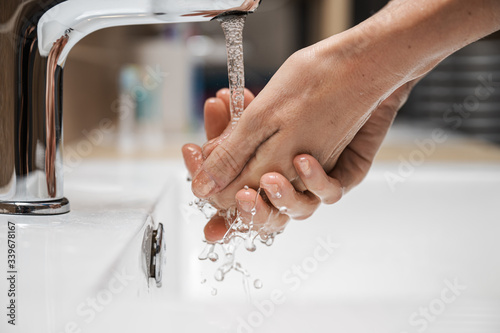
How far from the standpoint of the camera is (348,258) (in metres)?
0.76

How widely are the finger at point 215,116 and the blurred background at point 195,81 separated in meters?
0.05

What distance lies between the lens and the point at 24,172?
1.31 feet

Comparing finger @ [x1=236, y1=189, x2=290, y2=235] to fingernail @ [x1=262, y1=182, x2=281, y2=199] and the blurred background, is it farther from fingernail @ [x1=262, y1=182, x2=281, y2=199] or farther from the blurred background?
the blurred background

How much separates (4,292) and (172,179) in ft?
1.44

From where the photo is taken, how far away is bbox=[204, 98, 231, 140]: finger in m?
0.55

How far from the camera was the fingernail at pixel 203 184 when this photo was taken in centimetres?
46

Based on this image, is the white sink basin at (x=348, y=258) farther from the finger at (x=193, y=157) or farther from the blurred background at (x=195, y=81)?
the blurred background at (x=195, y=81)

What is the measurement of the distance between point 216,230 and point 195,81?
1000 millimetres

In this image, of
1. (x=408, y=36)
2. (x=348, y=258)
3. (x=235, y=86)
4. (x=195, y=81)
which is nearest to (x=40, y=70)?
(x=235, y=86)

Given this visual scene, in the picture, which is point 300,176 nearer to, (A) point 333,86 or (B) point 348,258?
(A) point 333,86

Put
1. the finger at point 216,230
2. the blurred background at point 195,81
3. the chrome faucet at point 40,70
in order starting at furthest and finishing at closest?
the blurred background at point 195,81, the finger at point 216,230, the chrome faucet at point 40,70

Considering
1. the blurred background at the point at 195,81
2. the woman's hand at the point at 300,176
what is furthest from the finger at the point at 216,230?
the blurred background at the point at 195,81

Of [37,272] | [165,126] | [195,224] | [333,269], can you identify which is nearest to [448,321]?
[333,269]

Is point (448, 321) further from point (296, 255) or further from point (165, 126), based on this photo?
point (165, 126)
